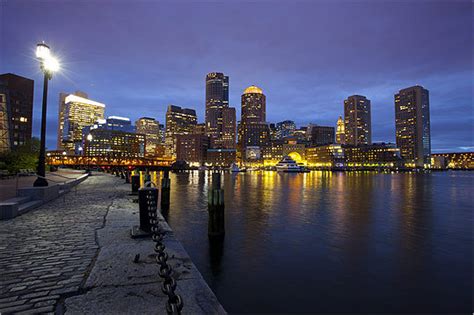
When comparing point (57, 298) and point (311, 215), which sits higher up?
point (57, 298)

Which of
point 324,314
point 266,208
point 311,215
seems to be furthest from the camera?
point 266,208

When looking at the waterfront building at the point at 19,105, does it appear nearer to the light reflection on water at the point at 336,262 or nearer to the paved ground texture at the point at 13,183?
the paved ground texture at the point at 13,183

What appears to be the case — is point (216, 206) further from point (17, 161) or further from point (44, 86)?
point (17, 161)

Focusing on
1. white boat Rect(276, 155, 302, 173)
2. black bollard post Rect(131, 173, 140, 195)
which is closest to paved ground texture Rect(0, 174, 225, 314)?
black bollard post Rect(131, 173, 140, 195)

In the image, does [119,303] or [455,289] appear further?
[455,289]

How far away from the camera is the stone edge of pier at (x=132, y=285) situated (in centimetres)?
477

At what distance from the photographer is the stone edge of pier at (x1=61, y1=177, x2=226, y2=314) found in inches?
188

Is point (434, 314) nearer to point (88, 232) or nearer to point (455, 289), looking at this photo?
point (455, 289)

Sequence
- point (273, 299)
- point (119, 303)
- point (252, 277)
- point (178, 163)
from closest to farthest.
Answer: point (119, 303) < point (273, 299) < point (252, 277) < point (178, 163)

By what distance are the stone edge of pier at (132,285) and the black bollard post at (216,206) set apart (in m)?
6.27

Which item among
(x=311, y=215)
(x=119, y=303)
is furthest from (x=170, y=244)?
(x=311, y=215)

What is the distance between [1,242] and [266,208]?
22.3 meters

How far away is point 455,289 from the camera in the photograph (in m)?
9.85

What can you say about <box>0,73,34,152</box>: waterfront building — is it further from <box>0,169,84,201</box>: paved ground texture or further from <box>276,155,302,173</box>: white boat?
<box>276,155,302,173</box>: white boat
